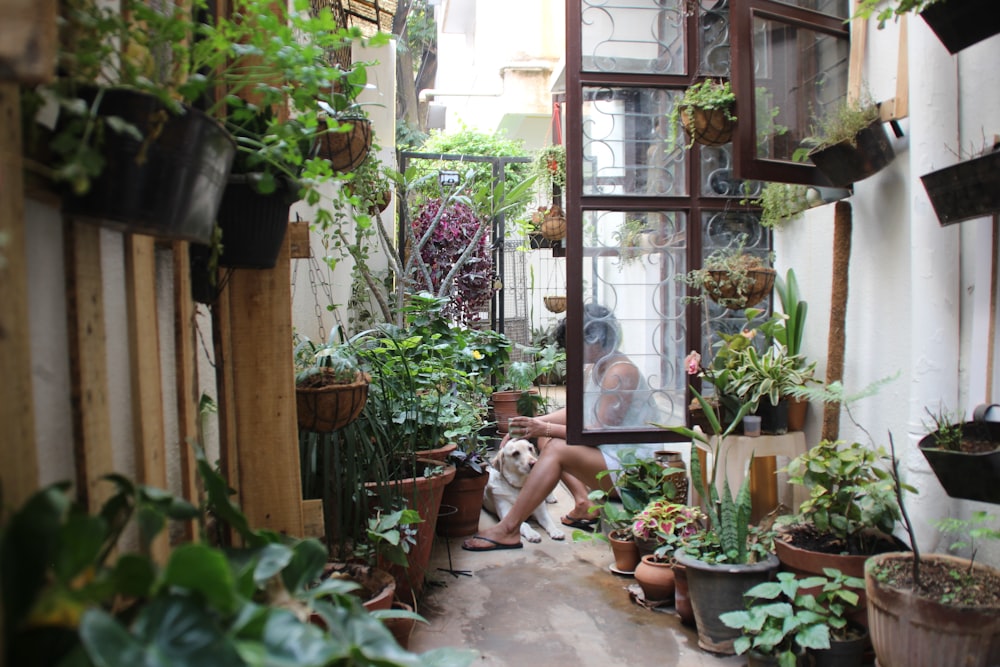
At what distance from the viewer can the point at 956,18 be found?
2156mm

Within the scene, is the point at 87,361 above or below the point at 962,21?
below

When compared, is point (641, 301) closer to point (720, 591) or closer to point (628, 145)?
point (628, 145)

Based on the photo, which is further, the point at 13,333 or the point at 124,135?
the point at 124,135

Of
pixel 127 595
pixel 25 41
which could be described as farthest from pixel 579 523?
pixel 25 41

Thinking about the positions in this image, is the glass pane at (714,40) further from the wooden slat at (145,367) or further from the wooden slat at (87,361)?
the wooden slat at (87,361)

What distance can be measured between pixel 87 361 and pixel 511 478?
3.64 m

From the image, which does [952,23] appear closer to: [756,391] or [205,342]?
[756,391]

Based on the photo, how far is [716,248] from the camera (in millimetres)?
3723

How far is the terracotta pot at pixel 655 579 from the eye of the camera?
3.25 metres

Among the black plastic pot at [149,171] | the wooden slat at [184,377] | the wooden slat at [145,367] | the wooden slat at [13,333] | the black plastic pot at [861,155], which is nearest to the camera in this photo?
the wooden slat at [13,333]

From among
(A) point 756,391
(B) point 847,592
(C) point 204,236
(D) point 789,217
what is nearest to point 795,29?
(D) point 789,217

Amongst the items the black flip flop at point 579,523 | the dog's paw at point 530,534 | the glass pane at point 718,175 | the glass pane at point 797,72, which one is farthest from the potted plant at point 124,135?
the black flip flop at point 579,523

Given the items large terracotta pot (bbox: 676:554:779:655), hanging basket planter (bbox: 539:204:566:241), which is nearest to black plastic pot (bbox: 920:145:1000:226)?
large terracotta pot (bbox: 676:554:779:655)

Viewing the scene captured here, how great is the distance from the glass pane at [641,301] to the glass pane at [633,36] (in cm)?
72
